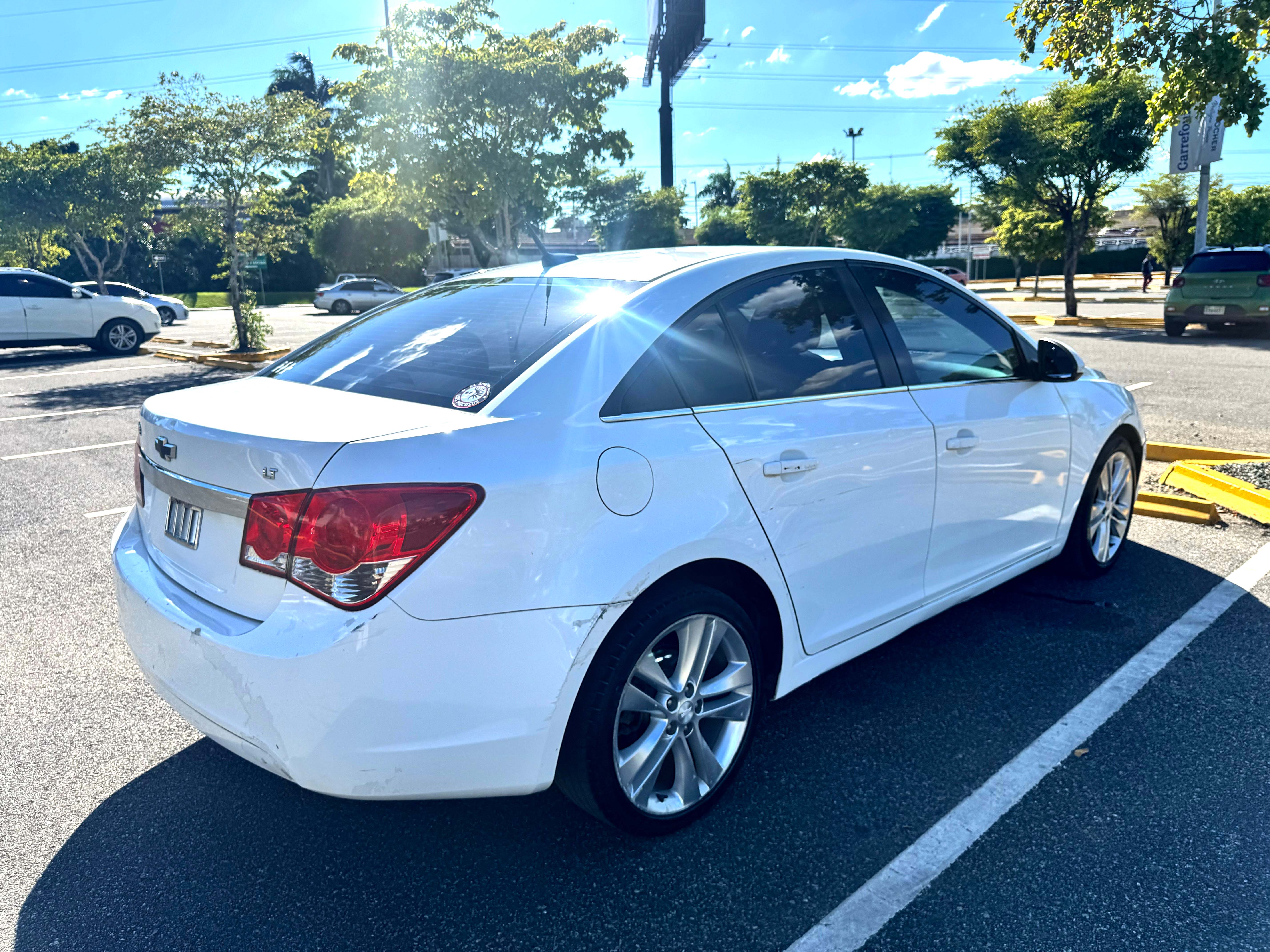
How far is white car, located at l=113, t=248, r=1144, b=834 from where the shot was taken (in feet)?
7.18

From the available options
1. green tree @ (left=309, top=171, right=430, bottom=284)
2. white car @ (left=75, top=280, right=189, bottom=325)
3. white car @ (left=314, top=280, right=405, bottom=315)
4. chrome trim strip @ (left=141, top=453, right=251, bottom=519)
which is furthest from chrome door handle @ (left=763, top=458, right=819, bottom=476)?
green tree @ (left=309, top=171, right=430, bottom=284)

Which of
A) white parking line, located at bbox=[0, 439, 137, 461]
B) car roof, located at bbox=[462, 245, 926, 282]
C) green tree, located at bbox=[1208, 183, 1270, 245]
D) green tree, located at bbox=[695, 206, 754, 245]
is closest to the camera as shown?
car roof, located at bbox=[462, 245, 926, 282]

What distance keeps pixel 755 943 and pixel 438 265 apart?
60.6 m

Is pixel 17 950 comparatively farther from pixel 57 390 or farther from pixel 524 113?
pixel 524 113

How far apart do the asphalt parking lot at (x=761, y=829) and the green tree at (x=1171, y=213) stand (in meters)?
41.7

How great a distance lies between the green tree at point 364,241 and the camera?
184 ft

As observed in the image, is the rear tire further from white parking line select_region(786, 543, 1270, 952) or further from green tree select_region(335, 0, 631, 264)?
white parking line select_region(786, 543, 1270, 952)

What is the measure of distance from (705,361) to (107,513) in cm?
514

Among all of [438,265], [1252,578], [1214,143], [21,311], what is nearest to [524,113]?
[21,311]

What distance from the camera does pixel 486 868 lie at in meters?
2.59

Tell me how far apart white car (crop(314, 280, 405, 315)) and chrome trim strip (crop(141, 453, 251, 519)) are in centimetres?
3449

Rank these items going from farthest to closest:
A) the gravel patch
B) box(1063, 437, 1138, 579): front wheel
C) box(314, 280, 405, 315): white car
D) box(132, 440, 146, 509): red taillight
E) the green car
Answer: box(314, 280, 405, 315): white car, the green car, the gravel patch, box(1063, 437, 1138, 579): front wheel, box(132, 440, 146, 509): red taillight

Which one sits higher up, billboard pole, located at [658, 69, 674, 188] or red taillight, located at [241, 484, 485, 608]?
billboard pole, located at [658, 69, 674, 188]

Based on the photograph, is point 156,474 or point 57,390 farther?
point 57,390
